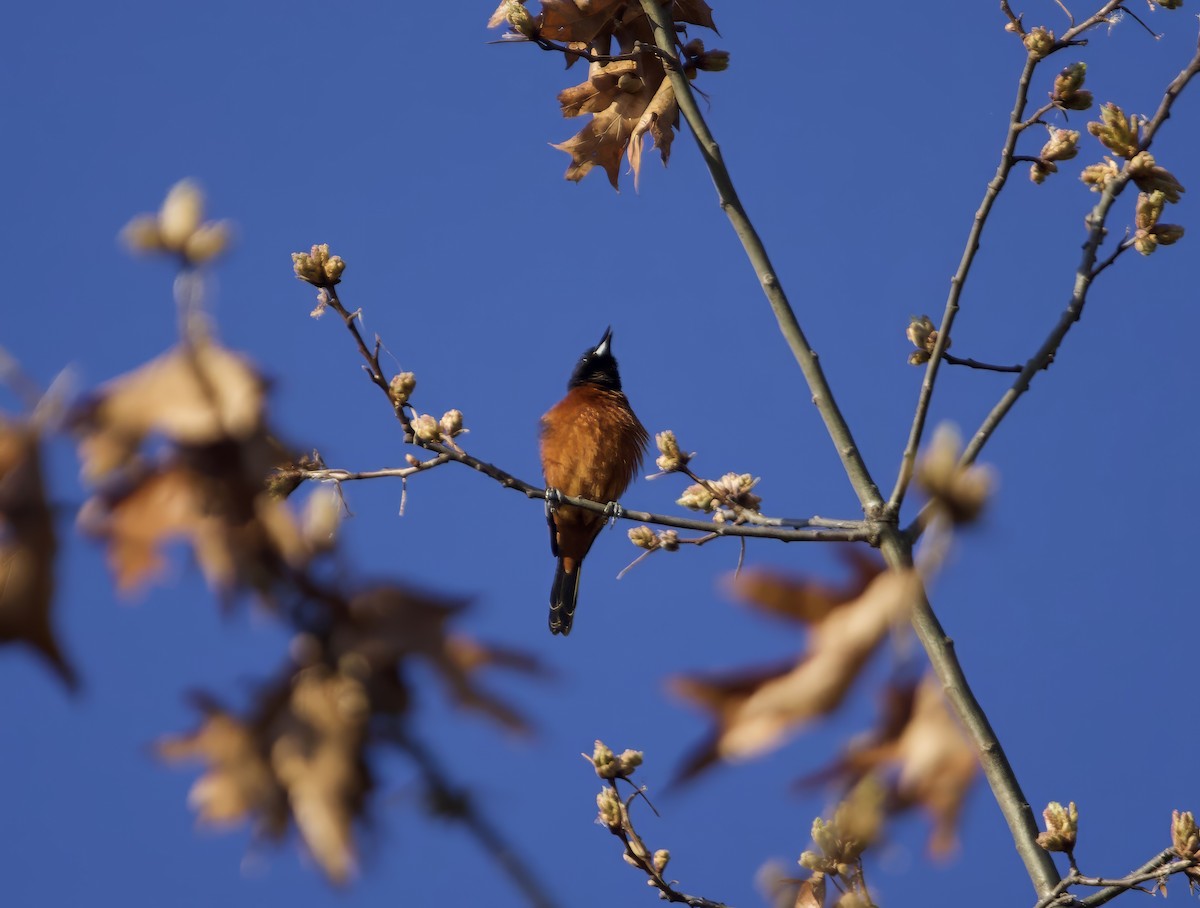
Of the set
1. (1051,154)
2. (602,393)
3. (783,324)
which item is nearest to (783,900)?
(783,324)

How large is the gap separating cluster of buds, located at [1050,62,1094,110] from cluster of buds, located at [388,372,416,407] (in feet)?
5.12

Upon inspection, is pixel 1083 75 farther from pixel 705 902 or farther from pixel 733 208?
pixel 705 902

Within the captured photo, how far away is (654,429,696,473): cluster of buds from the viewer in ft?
9.88

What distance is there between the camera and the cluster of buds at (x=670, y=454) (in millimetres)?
3012

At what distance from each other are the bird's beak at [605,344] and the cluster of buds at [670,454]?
16.8 feet

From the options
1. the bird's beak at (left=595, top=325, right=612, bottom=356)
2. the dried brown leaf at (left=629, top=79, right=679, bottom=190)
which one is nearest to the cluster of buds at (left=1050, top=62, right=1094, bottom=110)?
the dried brown leaf at (left=629, top=79, right=679, bottom=190)

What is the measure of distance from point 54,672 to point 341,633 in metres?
0.22

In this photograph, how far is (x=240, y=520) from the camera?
1.06 metres

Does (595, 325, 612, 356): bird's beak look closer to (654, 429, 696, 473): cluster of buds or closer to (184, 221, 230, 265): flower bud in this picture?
(654, 429, 696, 473): cluster of buds

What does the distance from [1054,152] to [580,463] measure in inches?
144

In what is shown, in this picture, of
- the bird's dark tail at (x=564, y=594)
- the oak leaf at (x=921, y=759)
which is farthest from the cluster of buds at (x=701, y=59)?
the bird's dark tail at (x=564, y=594)

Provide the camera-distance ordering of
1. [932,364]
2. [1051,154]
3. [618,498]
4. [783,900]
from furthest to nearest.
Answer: [618,498] < [1051,154] < [932,364] < [783,900]

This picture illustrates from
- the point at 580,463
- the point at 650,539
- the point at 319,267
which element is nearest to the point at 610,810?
the point at 650,539

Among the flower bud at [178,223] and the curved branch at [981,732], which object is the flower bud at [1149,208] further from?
the flower bud at [178,223]
